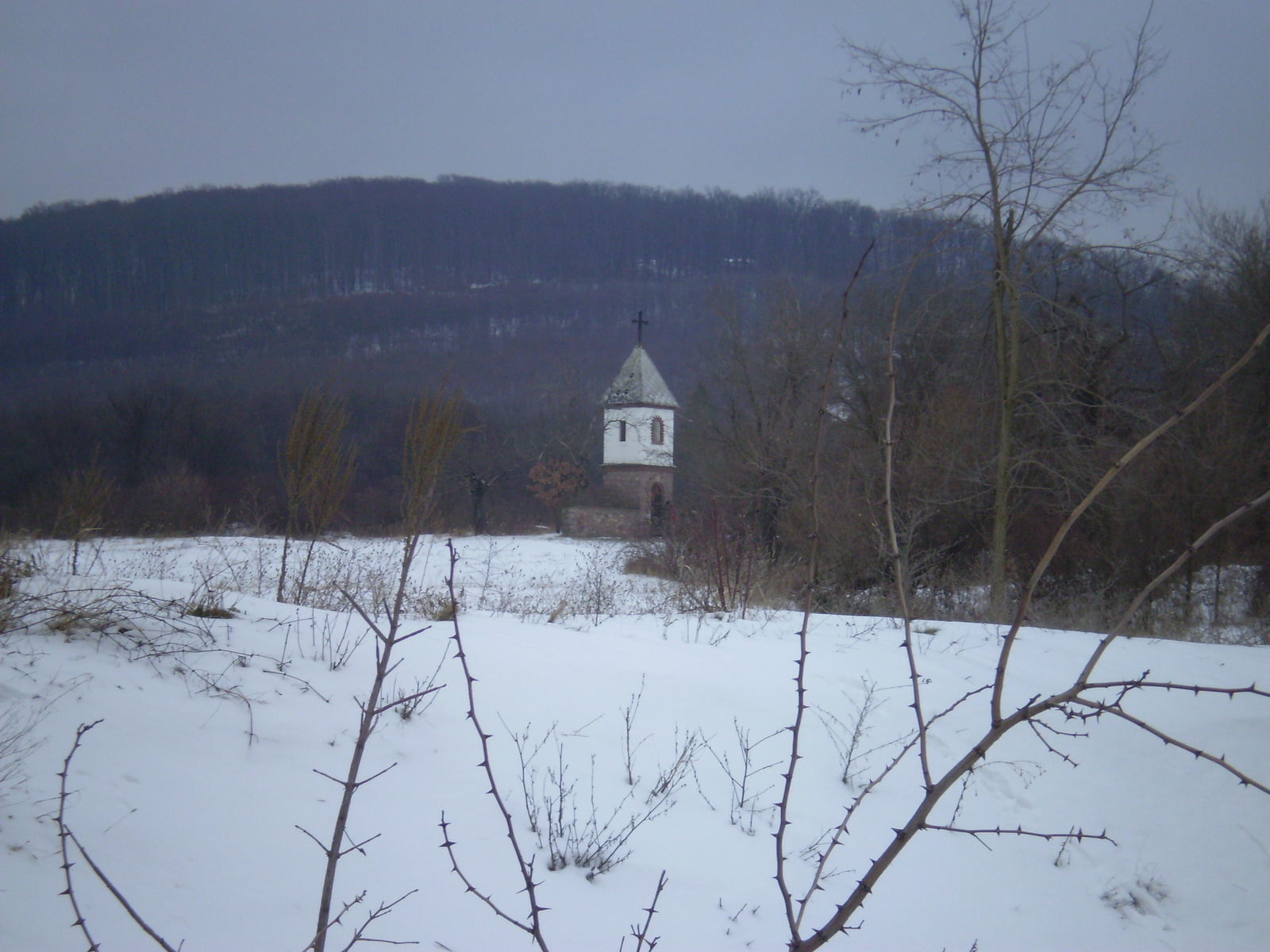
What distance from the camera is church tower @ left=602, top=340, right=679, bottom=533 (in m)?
36.2

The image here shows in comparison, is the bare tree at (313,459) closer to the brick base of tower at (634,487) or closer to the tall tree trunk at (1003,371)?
the tall tree trunk at (1003,371)

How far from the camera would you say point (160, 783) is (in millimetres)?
2857

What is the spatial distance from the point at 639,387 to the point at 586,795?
1314 inches

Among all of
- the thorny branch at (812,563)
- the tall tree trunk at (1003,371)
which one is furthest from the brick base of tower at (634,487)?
the thorny branch at (812,563)

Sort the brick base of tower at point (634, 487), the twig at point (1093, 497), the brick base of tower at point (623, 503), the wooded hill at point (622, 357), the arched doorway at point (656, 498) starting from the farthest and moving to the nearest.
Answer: the brick base of tower at point (634, 487), the arched doorway at point (656, 498), the brick base of tower at point (623, 503), the wooded hill at point (622, 357), the twig at point (1093, 497)

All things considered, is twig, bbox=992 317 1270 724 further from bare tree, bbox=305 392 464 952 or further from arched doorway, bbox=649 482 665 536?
arched doorway, bbox=649 482 665 536

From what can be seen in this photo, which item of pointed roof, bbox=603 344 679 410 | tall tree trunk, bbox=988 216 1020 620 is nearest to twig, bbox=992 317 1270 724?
tall tree trunk, bbox=988 216 1020 620

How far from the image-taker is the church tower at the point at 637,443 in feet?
119

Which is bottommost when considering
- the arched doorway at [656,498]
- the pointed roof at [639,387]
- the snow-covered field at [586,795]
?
the snow-covered field at [586,795]

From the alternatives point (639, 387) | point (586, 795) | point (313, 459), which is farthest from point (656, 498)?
point (586, 795)

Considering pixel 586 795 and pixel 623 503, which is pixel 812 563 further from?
pixel 623 503

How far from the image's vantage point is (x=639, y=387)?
36.6 m

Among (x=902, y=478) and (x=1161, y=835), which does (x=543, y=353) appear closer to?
(x=902, y=478)

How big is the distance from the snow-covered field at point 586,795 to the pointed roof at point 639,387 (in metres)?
30.8
